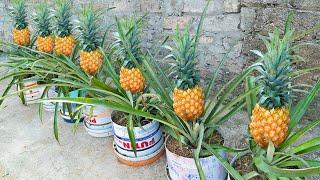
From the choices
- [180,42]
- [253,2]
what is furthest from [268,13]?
[180,42]

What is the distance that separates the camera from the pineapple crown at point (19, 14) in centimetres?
200

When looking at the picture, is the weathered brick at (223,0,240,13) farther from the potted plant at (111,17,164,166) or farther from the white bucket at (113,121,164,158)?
the white bucket at (113,121,164,158)

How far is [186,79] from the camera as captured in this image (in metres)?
1.19

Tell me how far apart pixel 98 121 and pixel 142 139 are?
0.35 meters

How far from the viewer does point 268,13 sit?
1612 mm

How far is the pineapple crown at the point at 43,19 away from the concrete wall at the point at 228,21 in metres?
0.43

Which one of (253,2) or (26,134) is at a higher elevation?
(253,2)

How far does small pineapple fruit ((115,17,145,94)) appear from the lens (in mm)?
1430

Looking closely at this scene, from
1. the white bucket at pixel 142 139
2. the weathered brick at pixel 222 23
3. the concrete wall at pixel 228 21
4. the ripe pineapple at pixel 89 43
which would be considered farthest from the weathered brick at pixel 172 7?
the white bucket at pixel 142 139

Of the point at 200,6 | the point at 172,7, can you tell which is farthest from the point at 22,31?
the point at 200,6

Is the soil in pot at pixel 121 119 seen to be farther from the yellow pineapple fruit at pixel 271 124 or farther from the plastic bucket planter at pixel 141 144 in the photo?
the yellow pineapple fruit at pixel 271 124

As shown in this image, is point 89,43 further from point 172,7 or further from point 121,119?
point 172,7

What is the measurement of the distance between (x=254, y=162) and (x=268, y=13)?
822 millimetres

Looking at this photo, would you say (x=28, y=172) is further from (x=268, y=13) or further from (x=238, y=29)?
(x=268, y=13)
